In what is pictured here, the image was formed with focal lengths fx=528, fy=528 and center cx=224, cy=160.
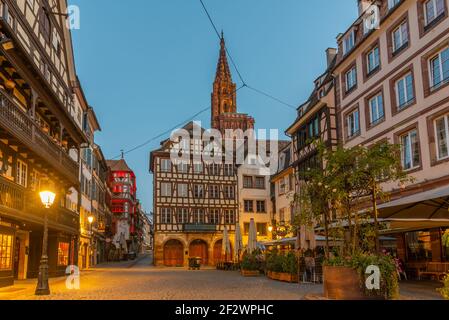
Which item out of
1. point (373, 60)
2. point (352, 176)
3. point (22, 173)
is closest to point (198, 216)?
point (373, 60)

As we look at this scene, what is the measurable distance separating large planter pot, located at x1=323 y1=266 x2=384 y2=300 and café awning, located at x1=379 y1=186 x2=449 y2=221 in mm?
3624

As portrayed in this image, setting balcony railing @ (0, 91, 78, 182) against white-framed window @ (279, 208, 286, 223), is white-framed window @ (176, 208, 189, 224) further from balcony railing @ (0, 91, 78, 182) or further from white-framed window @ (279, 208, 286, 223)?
balcony railing @ (0, 91, 78, 182)

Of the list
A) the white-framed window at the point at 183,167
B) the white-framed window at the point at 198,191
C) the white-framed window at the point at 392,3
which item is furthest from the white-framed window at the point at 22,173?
the white-framed window at the point at 198,191

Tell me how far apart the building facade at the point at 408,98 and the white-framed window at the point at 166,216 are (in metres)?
28.3

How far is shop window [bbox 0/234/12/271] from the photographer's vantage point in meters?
18.7

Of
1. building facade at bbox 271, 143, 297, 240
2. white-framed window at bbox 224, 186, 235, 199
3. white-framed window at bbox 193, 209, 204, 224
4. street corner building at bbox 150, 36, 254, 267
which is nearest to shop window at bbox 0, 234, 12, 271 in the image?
building facade at bbox 271, 143, 297, 240

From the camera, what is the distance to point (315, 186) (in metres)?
15.6

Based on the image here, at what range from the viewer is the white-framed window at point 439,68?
1955 centimetres

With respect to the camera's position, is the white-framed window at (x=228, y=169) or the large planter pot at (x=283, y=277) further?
the white-framed window at (x=228, y=169)

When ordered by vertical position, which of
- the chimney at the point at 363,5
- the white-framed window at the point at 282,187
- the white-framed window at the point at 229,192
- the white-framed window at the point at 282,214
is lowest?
the white-framed window at the point at 282,214

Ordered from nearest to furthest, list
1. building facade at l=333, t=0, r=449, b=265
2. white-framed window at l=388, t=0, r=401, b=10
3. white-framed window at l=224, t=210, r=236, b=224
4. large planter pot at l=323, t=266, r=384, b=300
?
large planter pot at l=323, t=266, r=384, b=300
building facade at l=333, t=0, r=449, b=265
white-framed window at l=388, t=0, r=401, b=10
white-framed window at l=224, t=210, r=236, b=224

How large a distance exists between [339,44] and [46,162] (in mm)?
17617

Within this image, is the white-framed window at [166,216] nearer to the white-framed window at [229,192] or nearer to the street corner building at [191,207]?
the street corner building at [191,207]
